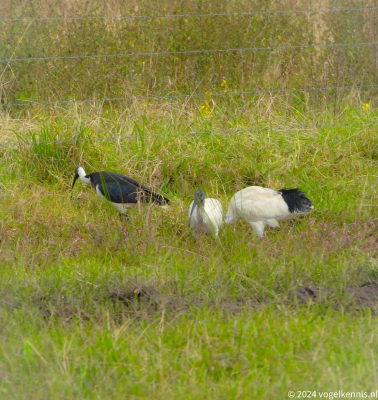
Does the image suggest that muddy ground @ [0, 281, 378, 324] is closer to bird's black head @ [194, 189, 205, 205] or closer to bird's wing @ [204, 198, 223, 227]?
bird's black head @ [194, 189, 205, 205]

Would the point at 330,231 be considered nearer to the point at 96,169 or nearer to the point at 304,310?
the point at 304,310

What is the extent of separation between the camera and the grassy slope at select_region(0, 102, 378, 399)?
3553 millimetres

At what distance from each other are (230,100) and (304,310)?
4527 millimetres

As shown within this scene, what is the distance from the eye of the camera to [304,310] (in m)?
4.33

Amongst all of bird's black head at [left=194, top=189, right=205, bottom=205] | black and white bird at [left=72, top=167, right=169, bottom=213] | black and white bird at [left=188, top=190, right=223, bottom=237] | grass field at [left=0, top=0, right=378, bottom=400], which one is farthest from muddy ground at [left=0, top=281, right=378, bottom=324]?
black and white bird at [left=72, top=167, right=169, bottom=213]

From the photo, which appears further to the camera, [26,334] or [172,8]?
[172,8]

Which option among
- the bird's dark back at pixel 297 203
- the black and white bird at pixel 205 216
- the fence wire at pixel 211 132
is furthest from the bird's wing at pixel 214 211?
the fence wire at pixel 211 132

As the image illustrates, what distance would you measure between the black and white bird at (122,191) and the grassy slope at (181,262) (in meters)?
0.13

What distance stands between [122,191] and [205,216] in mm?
965

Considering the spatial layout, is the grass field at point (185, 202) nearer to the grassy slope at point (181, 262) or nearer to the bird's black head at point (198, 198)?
the grassy slope at point (181, 262)

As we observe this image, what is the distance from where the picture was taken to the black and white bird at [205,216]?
5848mm

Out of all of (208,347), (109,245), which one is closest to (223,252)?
(109,245)

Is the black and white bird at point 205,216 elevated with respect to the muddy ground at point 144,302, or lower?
elevated

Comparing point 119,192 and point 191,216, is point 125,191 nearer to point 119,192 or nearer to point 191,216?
point 119,192
